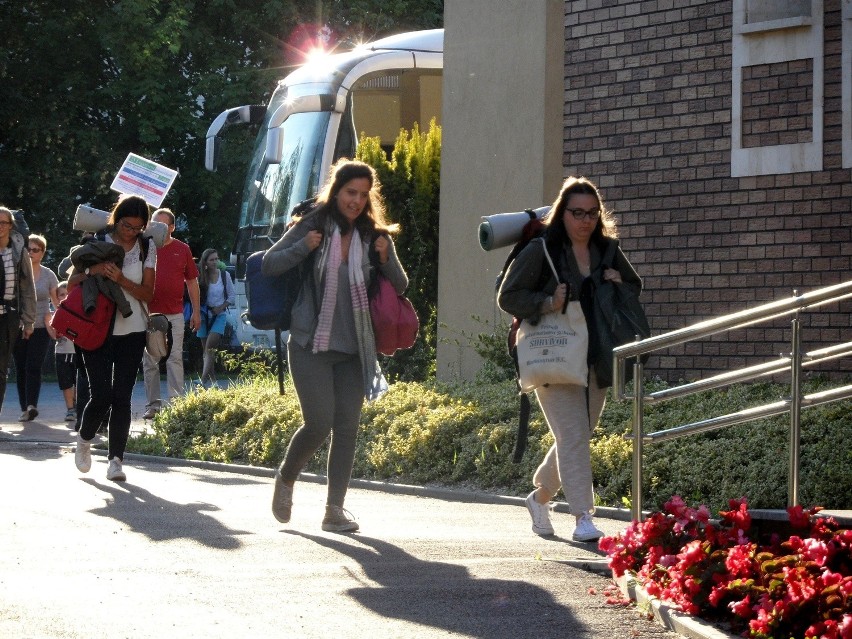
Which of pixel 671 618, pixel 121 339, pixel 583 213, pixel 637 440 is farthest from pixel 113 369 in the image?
pixel 671 618

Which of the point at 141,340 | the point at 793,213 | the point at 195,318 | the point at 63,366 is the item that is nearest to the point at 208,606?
the point at 141,340

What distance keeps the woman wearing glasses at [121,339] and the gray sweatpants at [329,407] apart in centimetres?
250

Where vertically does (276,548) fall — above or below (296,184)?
below

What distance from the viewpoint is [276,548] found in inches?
294

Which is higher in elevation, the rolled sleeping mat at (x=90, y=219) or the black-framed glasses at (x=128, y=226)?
the rolled sleeping mat at (x=90, y=219)

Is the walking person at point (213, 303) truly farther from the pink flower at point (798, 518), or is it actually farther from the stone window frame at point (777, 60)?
the pink flower at point (798, 518)

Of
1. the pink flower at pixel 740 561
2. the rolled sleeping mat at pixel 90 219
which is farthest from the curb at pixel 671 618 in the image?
the rolled sleeping mat at pixel 90 219

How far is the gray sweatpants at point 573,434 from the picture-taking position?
761 cm

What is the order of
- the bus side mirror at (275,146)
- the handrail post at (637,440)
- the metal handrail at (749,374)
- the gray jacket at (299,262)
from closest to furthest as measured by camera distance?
the metal handrail at (749,374), the handrail post at (637,440), the gray jacket at (299,262), the bus side mirror at (275,146)

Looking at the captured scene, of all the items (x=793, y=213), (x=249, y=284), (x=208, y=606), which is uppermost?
(x=793, y=213)

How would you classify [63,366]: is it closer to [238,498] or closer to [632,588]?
[238,498]

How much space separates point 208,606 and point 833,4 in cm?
751

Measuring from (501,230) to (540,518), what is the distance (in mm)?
1467

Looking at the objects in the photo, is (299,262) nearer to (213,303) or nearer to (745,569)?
(745,569)
